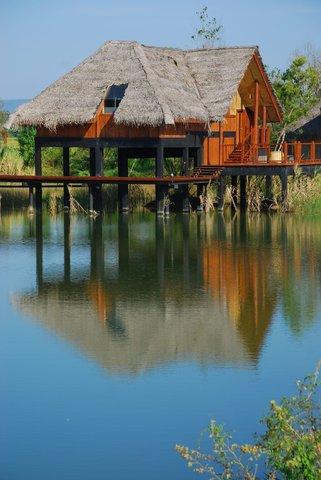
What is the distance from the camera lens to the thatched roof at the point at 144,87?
87.9ft

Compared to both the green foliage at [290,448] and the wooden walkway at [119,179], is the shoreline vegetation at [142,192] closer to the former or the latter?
the wooden walkway at [119,179]

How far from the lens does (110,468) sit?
8055mm

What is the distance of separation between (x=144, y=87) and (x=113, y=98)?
0.97m

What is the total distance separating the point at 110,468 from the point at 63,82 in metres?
21.8

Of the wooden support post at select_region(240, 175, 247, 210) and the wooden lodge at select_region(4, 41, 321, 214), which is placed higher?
→ the wooden lodge at select_region(4, 41, 321, 214)

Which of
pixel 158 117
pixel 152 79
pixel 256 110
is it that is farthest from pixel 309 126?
pixel 158 117

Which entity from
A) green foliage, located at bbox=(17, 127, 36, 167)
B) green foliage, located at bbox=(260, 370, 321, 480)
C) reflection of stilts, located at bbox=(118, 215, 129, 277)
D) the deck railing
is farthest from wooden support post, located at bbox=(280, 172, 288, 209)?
green foliage, located at bbox=(260, 370, 321, 480)

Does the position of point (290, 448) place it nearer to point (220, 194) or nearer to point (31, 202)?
point (220, 194)

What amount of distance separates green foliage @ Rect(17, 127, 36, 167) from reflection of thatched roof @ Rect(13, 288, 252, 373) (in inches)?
858

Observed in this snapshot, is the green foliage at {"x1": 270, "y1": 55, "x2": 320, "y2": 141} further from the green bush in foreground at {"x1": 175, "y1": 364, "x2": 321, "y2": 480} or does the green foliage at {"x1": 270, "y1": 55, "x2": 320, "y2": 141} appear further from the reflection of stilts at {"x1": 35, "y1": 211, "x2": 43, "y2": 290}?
the green bush in foreground at {"x1": 175, "y1": 364, "x2": 321, "y2": 480}

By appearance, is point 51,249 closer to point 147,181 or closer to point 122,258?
point 122,258

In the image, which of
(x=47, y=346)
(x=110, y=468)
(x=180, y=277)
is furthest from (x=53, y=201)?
(x=110, y=468)

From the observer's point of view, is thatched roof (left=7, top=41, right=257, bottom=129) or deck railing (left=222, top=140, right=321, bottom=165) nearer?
thatched roof (left=7, top=41, right=257, bottom=129)

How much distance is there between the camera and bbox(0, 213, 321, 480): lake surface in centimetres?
855
